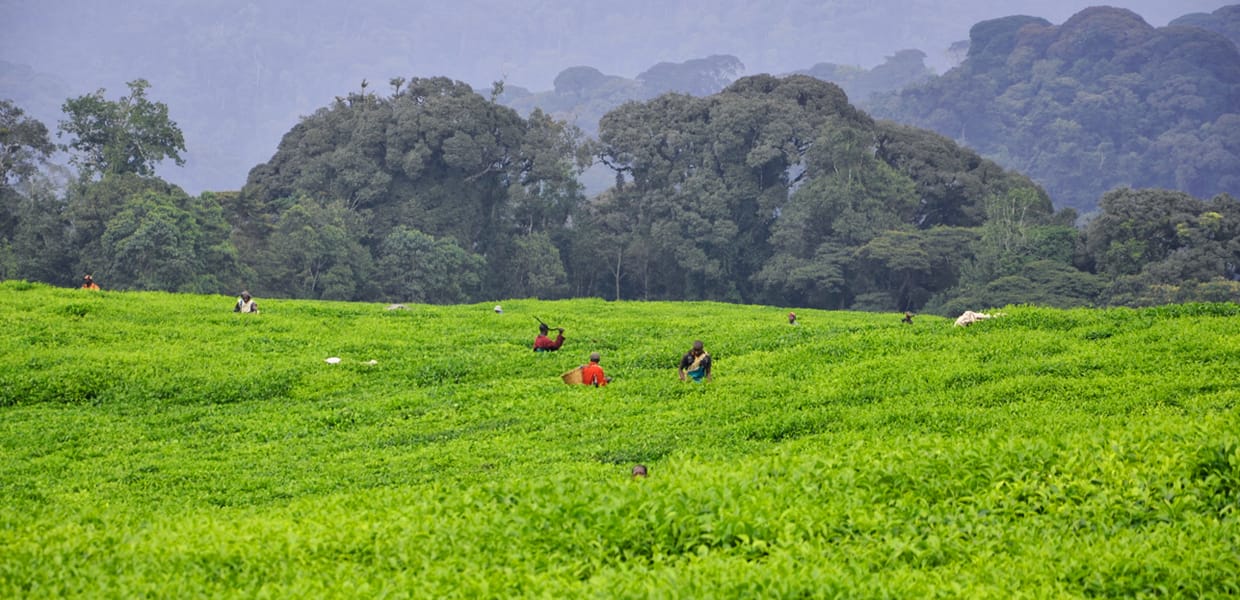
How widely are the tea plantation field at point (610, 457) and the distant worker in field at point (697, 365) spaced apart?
66cm

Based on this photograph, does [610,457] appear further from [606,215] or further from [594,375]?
[606,215]

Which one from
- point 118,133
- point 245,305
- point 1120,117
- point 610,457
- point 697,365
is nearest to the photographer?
point 610,457

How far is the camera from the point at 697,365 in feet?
86.6

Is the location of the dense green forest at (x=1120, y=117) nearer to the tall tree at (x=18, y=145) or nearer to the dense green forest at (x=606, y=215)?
the dense green forest at (x=606, y=215)

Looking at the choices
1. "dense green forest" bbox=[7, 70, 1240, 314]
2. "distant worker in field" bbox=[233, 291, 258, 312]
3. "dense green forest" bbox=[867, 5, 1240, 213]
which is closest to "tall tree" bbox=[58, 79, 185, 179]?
"dense green forest" bbox=[7, 70, 1240, 314]

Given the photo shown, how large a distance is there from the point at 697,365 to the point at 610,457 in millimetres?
6965

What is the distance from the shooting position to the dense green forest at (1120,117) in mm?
170250

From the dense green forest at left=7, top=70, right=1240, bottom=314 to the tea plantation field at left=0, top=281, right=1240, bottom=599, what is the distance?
118 feet

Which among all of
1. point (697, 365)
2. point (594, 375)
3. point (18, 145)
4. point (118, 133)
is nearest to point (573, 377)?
point (594, 375)

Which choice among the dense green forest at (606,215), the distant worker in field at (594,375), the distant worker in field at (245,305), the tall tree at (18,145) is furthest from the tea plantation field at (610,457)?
→ the tall tree at (18,145)

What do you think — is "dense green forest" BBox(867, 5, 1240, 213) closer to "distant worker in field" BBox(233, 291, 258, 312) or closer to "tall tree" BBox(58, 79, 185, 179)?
"tall tree" BBox(58, 79, 185, 179)

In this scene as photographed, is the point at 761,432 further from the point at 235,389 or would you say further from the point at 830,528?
the point at 235,389

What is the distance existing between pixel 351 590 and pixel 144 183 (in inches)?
2662

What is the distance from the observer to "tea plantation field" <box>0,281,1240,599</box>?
38.9 feet
